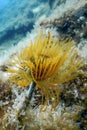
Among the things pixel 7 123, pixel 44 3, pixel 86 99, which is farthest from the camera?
pixel 44 3

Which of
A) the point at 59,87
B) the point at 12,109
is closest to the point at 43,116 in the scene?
the point at 12,109

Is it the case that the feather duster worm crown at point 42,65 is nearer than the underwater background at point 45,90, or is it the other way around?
the feather duster worm crown at point 42,65

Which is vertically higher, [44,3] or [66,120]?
[44,3]

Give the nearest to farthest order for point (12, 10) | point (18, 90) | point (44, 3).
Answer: point (18, 90) → point (44, 3) → point (12, 10)

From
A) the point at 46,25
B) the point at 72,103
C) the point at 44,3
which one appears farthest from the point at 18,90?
the point at 44,3

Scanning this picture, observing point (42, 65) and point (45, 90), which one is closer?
point (42, 65)

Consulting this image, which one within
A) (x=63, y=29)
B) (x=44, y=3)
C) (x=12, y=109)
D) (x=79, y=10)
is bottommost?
(x=12, y=109)

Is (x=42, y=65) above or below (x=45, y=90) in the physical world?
above

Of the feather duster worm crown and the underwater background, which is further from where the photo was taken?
the underwater background

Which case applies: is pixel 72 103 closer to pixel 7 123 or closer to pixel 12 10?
pixel 7 123

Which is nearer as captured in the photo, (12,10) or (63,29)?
(63,29)
